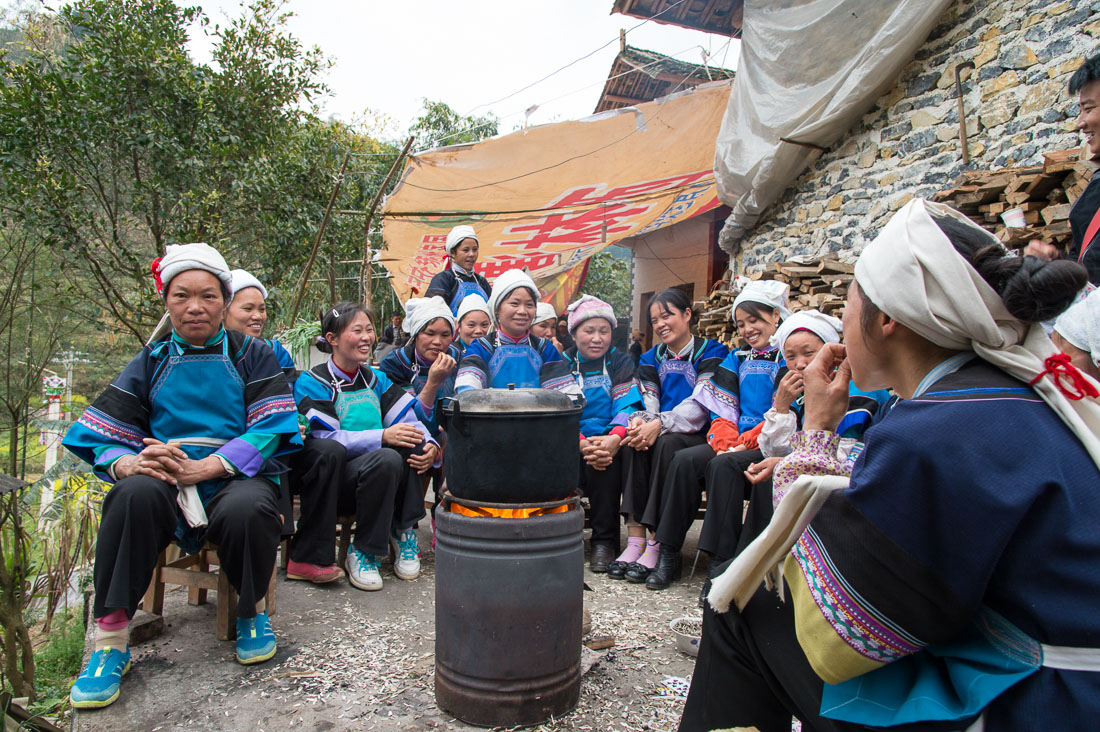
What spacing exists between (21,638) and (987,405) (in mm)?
4533

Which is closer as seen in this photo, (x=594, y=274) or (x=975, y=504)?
(x=975, y=504)

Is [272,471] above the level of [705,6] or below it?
below

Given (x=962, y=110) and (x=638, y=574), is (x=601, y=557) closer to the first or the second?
(x=638, y=574)

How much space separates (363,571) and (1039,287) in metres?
3.56

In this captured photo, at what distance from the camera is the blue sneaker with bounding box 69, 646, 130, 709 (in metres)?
2.49

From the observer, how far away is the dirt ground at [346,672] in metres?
2.49

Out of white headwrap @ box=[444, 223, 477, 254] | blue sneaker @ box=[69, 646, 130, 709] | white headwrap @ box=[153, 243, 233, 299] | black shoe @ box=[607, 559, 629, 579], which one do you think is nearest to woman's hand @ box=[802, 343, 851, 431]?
black shoe @ box=[607, 559, 629, 579]

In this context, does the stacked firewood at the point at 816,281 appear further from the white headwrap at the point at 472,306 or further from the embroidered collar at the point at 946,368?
the embroidered collar at the point at 946,368

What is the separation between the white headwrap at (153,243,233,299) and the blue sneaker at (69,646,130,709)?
149cm

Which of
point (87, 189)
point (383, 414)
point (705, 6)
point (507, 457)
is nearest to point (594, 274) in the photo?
point (705, 6)

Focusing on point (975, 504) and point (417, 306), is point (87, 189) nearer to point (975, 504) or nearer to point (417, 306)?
point (417, 306)

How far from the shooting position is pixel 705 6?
30.3 ft

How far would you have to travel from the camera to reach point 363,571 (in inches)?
153

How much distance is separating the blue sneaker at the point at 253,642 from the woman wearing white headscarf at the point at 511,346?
6.32 ft
